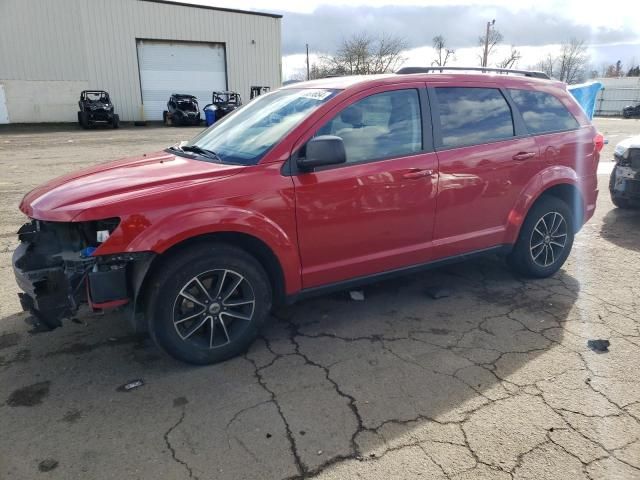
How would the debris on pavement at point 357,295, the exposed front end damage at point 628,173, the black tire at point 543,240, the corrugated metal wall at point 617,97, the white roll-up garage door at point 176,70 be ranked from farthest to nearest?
the corrugated metal wall at point 617,97 → the white roll-up garage door at point 176,70 → the exposed front end damage at point 628,173 → the black tire at point 543,240 → the debris on pavement at point 357,295

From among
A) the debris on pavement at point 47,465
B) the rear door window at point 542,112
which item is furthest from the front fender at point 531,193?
the debris on pavement at point 47,465

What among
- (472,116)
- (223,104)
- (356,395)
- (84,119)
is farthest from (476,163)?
A: (84,119)

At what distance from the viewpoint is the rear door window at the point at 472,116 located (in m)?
3.89

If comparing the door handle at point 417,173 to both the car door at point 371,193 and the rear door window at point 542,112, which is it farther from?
the rear door window at point 542,112

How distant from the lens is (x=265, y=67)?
110 ft

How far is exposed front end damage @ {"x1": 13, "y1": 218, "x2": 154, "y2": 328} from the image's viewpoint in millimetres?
2814

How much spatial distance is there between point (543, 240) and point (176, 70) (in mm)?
30337

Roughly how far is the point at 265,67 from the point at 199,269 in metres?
32.9

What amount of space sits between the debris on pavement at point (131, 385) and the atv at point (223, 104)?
23.2 m

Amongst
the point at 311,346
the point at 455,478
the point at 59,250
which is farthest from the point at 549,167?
the point at 59,250

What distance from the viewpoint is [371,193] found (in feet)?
11.5

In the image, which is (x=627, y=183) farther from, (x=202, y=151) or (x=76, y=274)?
(x=76, y=274)

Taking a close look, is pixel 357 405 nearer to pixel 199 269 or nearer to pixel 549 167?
pixel 199 269

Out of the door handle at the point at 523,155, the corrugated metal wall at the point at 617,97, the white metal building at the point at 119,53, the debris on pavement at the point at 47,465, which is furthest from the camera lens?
the corrugated metal wall at the point at 617,97
